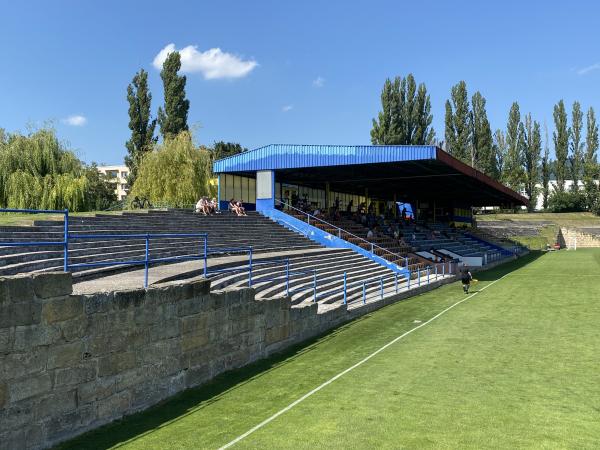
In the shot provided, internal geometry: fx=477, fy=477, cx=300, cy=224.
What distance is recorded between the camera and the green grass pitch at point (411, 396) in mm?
6449

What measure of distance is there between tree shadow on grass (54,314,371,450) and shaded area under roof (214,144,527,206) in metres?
16.1

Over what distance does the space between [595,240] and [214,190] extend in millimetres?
48936

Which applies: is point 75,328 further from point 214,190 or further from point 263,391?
point 214,190

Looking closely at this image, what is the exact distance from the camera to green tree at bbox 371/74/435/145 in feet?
197

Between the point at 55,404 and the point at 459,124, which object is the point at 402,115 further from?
the point at 55,404

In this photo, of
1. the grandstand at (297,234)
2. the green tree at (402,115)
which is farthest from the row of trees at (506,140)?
the grandstand at (297,234)

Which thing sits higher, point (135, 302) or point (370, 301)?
point (135, 302)

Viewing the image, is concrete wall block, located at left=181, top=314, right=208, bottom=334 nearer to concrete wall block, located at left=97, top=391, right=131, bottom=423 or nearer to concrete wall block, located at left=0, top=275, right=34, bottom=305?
concrete wall block, located at left=97, top=391, right=131, bottom=423

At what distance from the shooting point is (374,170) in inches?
1204

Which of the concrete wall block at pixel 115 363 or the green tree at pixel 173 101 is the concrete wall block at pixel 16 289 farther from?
the green tree at pixel 173 101

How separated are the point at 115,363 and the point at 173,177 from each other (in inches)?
1253

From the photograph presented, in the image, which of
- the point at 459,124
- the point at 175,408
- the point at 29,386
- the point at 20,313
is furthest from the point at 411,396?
the point at 459,124

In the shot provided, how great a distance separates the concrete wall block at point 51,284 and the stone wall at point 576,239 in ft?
219

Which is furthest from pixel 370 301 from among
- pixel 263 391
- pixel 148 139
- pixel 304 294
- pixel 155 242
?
pixel 148 139
